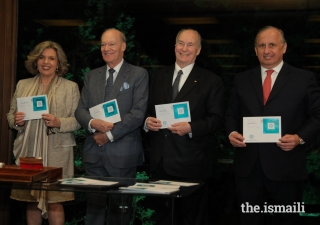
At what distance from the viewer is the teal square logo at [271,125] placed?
396 centimetres

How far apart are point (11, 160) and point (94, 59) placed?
4.61 feet

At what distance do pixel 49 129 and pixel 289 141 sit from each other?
218 cm

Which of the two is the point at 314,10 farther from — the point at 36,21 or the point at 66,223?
the point at 66,223

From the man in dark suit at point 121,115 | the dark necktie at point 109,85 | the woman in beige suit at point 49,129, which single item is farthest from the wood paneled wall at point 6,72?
the dark necktie at point 109,85

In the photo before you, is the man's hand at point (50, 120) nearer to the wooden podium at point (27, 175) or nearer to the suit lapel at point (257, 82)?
the wooden podium at point (27, 175)

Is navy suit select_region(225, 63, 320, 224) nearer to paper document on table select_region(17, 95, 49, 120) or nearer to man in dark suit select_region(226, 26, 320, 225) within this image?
man in dark suit select_region(226, 26, 320, 225)

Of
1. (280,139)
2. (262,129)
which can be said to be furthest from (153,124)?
(280,139)

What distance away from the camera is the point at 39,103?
15.2ft

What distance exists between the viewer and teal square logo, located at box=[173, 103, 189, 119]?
4.23 meters

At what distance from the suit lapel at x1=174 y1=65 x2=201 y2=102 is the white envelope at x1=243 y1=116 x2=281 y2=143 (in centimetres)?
61

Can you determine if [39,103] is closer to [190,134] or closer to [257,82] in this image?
[190,134]

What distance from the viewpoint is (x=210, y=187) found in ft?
16.8

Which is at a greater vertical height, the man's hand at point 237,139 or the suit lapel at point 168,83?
the suit lapel at point 168,83

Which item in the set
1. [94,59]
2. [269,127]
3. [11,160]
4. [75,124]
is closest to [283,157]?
[269,127]
